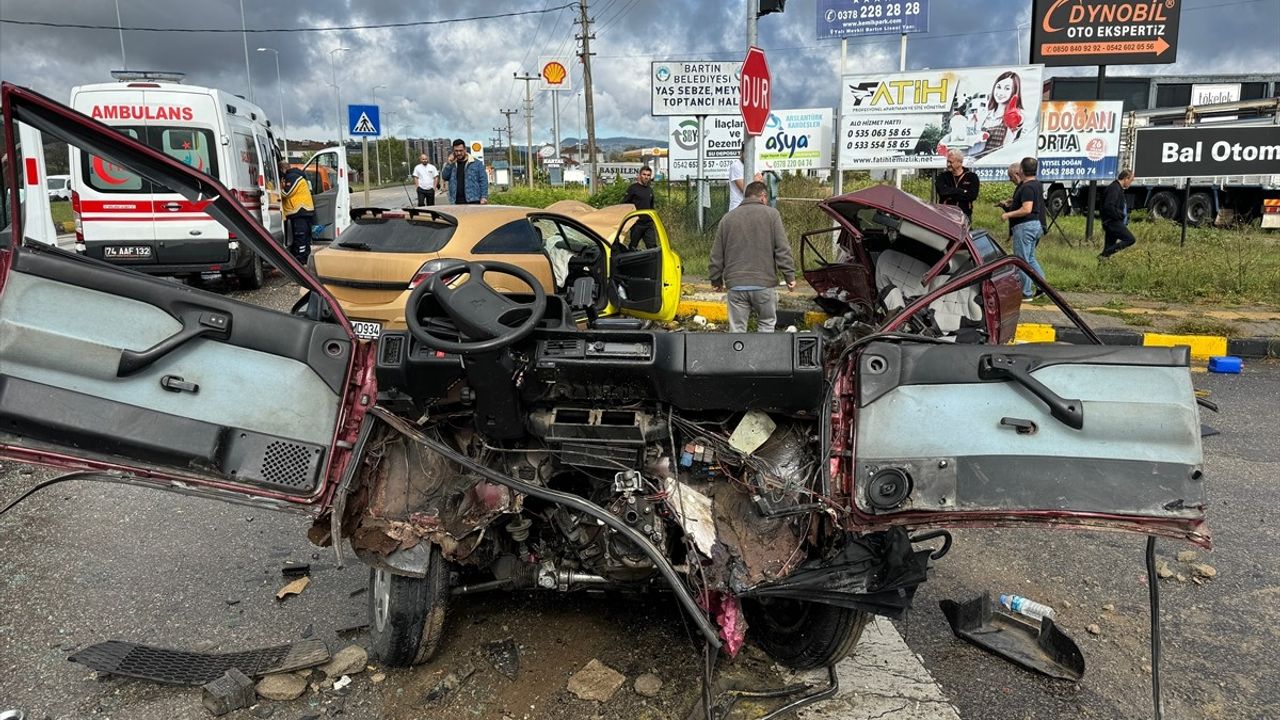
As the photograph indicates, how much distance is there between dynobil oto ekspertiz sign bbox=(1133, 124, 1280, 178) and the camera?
12266mm

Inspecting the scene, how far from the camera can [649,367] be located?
2395 millimetres

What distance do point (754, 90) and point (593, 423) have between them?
733 cm

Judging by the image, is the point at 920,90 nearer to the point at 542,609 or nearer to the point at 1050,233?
the point at 1050,233

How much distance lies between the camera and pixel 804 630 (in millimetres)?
3066

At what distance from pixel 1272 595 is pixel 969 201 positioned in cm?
738

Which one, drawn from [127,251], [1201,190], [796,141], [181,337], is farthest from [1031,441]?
[1201,190]

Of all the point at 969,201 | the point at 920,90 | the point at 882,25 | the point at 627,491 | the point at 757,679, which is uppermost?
the point at 882,25

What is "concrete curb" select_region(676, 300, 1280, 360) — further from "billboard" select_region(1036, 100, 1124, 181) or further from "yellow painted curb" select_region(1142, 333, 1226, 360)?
"billboard" select_region(1036, 100, 1124, 181)

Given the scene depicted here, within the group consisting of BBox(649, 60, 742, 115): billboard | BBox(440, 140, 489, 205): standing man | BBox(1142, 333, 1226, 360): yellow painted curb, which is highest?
BBox(649, 60, 742, 115): billboard

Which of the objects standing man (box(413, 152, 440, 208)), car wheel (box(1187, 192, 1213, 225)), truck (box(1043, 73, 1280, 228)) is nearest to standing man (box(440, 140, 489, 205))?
standing man (box(413, 152, 440, 208))

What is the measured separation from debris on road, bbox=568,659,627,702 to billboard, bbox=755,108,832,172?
1355 cm

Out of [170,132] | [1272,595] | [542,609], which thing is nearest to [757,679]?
[542,609]

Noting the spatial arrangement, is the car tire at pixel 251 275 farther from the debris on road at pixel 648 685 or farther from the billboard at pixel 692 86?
the debris on road at pixel 648 685

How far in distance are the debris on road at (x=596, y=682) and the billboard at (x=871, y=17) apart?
58.1 feet
